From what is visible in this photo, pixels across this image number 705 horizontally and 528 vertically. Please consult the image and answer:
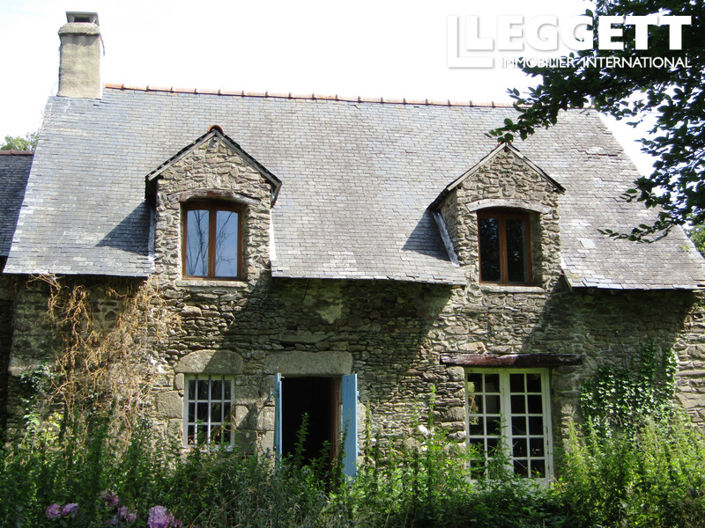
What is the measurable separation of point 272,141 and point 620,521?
819cm

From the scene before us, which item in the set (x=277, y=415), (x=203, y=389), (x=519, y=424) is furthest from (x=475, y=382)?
(x=203, y=389)

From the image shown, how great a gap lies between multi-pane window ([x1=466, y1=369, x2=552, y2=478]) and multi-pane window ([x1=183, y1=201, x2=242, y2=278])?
12.8 feet

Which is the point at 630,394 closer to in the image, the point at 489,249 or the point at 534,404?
the point at 534,404

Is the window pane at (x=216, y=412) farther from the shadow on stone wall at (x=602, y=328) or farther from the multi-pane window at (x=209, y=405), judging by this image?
the shadow on stone wall at (x=602, y=328)

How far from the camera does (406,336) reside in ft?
33.1

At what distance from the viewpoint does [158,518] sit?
5.41 metres

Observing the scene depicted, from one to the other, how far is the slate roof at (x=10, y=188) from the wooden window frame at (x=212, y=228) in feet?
8.32

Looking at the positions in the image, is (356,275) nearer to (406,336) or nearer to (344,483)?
(406,336)

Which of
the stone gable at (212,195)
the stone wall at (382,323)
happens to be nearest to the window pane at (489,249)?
the stone wall at (382,323)

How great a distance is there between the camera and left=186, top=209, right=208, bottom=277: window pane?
10000 mm

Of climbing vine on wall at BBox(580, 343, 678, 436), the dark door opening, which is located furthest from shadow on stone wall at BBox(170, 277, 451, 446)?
the dark door opening

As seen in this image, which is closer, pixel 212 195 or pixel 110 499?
pixel 110 499

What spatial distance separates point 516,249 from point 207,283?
4736 millimetres

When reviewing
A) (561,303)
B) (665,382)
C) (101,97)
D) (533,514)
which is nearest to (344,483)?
(533,514)
